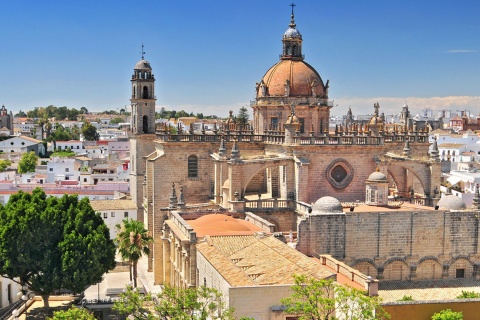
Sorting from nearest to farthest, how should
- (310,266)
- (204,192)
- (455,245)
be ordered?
(310,266) → (455,245) → (204,192)

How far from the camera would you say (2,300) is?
32.1 meters

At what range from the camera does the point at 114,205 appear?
4638 centimetres

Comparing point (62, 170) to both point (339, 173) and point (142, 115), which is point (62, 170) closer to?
point (142, 115)

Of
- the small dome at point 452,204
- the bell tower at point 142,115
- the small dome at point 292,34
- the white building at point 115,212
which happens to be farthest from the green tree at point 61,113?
the small dome at point 452,204

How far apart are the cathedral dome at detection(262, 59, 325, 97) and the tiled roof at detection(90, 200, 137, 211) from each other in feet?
47.1

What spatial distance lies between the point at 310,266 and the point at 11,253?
14.0 metres

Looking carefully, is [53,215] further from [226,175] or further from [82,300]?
[226,175]

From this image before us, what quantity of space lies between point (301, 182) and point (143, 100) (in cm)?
1429

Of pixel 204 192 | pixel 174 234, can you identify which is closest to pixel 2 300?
pixel 174 234

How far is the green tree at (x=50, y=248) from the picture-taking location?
27516 mm

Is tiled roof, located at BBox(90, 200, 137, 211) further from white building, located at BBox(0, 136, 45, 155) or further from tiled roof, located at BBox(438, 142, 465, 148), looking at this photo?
tiled roof, located at BBox(438, 142, 465, 148)

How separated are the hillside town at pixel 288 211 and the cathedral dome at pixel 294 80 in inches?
3.0

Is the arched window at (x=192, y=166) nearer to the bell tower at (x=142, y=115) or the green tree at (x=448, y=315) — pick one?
the bell tower at (x=142, y=115)

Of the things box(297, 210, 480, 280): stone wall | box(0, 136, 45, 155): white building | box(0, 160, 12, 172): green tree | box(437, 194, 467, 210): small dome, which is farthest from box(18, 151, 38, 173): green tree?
box(437, 194, 467, 210): small dome
